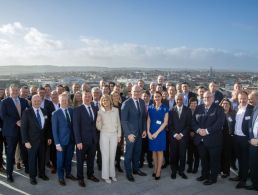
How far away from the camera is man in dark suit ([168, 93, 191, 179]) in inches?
236

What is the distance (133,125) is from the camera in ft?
19.4

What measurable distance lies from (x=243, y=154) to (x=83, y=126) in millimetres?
3240

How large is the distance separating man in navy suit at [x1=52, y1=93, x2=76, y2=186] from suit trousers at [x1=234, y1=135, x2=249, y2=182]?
3.37 m

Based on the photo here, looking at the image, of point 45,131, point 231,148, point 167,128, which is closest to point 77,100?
point 45,131

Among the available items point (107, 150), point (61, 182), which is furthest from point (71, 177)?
point (107, 150)

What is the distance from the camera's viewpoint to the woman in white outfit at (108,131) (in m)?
5.74

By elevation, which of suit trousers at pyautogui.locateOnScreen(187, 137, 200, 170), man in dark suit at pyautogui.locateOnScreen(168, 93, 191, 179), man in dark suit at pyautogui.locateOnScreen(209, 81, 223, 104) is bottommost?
suit trousers at pyautogui.locateOnScreen(187, 137, 200, 170)

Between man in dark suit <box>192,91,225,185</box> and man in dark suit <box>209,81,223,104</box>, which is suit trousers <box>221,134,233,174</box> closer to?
man in dark suit <box>192,91,225,185</box>

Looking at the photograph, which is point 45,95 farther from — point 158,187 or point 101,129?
point 158,187

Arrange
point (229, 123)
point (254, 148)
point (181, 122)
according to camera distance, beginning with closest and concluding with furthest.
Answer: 1. point (254, 148)
2. point (229, 123)
3. point (181, 122)

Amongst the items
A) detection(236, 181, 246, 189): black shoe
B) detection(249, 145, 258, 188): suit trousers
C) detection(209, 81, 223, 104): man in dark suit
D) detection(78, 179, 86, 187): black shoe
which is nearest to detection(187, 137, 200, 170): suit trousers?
detection(236, 181, 246, 189): black shoe

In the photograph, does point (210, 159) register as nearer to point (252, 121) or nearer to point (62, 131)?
point (252, 121)

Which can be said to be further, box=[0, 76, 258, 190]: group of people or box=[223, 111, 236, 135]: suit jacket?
box=[223, 111, 236, 135]: suit jacket

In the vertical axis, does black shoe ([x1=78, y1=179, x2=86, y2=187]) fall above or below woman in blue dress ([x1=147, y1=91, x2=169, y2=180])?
below
